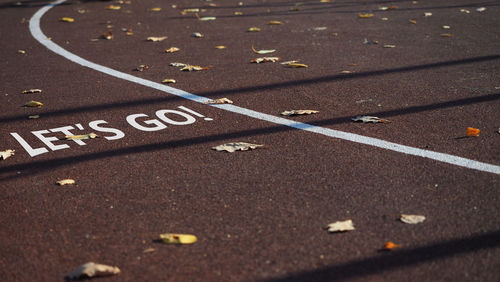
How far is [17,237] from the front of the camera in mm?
3623

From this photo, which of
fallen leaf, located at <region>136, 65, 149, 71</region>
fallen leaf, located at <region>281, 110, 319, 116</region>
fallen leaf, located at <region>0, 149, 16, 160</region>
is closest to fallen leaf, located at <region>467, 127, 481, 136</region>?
fallen leaf, located at <region>281, 110, 319, 116</region>

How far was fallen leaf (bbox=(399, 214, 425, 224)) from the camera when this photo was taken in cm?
363

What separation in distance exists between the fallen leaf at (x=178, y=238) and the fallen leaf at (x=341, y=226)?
0.83 meters

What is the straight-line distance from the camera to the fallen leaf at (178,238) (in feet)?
11.5

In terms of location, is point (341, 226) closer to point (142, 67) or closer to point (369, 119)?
point (369, 119)

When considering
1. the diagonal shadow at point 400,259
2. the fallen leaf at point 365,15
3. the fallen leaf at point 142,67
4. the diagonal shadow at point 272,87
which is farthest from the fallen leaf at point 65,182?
the fallen leaf at point 365,15

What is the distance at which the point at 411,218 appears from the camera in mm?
3670

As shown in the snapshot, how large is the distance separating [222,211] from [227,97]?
8.52 feet

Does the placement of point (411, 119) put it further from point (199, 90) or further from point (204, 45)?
point (204, 45)

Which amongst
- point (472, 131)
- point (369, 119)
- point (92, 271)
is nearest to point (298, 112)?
point (369, 119)

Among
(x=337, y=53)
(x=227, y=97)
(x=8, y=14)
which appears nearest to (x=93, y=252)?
(x=227, y=97)

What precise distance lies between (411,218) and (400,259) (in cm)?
50

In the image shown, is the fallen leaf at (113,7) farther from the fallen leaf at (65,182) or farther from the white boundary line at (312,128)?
the fallen leaf at (65,182)

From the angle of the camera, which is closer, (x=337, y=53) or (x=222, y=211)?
(x=222, y=211)
